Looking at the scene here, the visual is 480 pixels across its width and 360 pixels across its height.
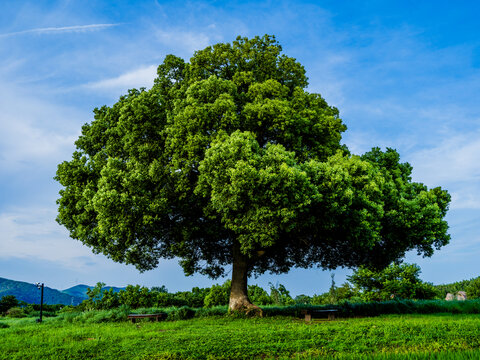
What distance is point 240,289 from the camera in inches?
743

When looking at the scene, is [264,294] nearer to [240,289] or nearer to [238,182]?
[240,289]

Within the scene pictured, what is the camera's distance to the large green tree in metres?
14.8

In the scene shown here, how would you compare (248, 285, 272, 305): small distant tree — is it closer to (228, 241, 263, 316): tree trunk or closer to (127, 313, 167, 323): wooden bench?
(228, 241, 263, 316): tree trunk

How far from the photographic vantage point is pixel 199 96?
57.5 ft

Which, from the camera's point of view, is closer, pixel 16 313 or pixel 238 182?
pixel 238 182

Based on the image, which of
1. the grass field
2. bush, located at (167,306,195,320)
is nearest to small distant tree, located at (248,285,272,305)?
bush, located at (167,306,195,320)

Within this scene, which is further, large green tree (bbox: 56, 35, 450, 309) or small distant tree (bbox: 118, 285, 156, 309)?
small distant tree (bbox: 118, 285, 156, 309)

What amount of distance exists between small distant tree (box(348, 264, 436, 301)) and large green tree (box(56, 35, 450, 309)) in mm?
13365

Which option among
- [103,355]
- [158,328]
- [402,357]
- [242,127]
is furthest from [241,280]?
[402,357]

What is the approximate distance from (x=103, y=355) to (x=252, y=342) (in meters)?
3.67

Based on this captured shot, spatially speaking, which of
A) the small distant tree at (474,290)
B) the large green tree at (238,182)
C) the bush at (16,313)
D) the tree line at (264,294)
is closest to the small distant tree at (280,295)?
the tree line at (264,294)

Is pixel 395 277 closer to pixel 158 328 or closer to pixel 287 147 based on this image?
pixel 287 147

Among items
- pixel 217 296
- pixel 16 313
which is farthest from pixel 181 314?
pixel 16 313

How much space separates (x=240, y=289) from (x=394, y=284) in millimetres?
18868
